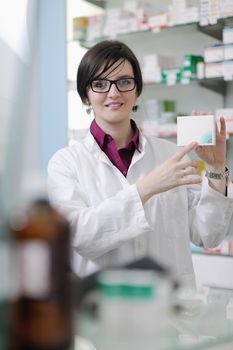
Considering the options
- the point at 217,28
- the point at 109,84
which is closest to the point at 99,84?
the point at 109,84

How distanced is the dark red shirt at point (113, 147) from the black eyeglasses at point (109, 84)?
17 cm

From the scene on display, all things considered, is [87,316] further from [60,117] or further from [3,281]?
[60,117]

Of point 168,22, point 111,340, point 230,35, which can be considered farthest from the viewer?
point 168,22

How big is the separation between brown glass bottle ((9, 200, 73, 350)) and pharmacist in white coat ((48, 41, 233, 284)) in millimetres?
1227

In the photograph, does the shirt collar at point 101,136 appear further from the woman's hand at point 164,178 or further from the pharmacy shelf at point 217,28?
the pharmacy shelf at point 217,28

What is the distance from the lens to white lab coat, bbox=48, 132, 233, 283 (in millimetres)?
2016

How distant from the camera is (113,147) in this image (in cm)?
234

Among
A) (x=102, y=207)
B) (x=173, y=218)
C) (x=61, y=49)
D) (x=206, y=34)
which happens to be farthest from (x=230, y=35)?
(x=102, y=207)

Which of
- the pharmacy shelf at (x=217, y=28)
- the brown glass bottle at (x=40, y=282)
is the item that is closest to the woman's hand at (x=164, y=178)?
the brown glass bottle at (x=40, y=282)

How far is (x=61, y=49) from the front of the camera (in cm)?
447

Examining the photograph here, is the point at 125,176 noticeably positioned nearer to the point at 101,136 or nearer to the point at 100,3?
the point at 101,136

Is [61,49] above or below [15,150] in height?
above

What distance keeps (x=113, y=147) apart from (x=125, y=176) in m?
0.12

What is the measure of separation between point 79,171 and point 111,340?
54.7 inches
